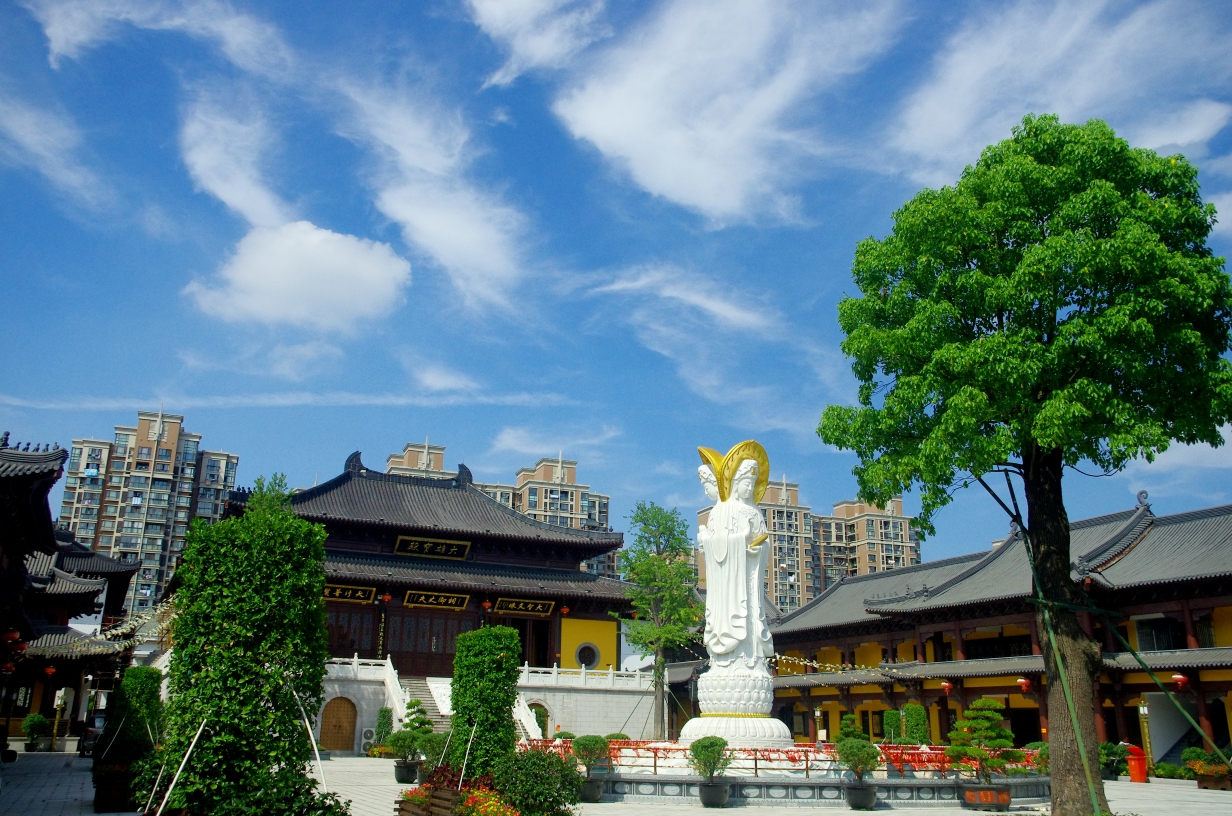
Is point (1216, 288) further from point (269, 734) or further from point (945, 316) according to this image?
point (269, 734)

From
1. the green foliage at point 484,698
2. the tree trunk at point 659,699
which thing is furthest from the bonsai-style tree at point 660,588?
the green foliage at point 484,698

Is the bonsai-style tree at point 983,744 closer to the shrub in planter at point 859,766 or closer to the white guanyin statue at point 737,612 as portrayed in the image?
the shrub in planter at point 859,766

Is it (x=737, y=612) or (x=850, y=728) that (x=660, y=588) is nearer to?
(x=850, y=728)

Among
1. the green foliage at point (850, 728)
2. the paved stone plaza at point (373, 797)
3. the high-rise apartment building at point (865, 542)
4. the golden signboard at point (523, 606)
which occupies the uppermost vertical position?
the high-rise apartment building at point (865, 542)

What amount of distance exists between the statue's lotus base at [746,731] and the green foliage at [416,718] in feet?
29.9

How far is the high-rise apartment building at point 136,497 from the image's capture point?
83.2 metres

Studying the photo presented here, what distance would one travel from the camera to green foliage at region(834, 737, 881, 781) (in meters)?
16.0

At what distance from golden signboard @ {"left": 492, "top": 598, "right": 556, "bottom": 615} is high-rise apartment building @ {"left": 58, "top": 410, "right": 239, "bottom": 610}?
185ft

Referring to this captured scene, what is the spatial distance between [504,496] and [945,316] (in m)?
87.5

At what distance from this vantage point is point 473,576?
3550 centimetres

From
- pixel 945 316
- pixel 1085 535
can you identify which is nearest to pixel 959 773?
pixel 945 316

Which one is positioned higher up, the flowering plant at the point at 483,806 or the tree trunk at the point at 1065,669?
the tree trunk at the point at 1065,669

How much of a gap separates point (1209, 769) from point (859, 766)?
11.7 meters

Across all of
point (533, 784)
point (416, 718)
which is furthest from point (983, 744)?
point (416, 718)
